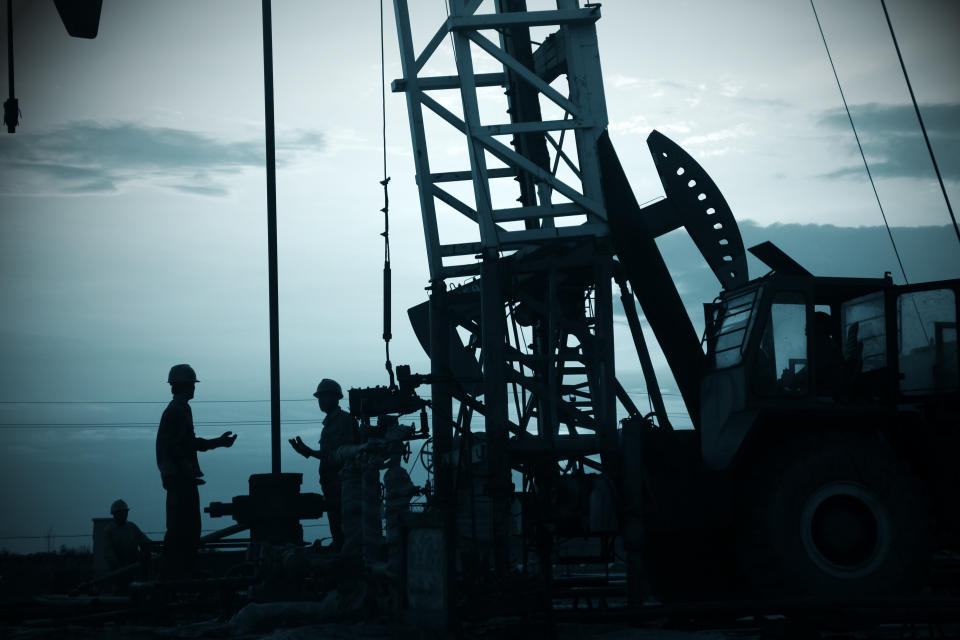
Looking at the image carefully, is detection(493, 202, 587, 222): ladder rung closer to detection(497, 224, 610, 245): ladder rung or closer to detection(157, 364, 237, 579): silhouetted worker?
detection(497, 224, 610, 245): ladder rung

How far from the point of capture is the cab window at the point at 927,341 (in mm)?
10734

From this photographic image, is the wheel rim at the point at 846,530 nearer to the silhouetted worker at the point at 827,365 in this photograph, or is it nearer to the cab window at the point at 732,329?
the silhouetted worker at the point at 827,365

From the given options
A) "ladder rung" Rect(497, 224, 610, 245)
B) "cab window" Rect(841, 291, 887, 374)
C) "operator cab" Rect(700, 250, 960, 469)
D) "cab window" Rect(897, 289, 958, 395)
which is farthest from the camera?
"ladder rung" Rect(497, 224, 610, 245)

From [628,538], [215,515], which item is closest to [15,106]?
[215,515]

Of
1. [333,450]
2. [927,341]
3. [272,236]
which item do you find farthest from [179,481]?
[927,341]

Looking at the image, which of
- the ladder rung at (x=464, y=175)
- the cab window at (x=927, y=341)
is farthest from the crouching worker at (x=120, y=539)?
the cab window at (x=927, y=341)

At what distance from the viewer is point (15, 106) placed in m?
12.0

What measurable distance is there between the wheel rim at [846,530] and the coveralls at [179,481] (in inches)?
261

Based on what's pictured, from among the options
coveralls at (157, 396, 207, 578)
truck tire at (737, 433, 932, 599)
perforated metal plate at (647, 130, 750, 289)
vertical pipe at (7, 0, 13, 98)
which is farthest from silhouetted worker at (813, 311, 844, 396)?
vertical pipe at (7, 0, 13, 98)

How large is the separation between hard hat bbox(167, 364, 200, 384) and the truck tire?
637 cm

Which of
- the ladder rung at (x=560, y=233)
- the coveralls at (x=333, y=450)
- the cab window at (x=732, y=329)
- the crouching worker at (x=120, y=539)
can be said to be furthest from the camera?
the crouching worker at (x=120, y=539)

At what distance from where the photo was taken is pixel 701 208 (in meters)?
15.0

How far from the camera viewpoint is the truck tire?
991cm

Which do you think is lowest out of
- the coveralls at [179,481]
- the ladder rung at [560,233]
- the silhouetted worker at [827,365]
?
the coveralls at [179,481]
